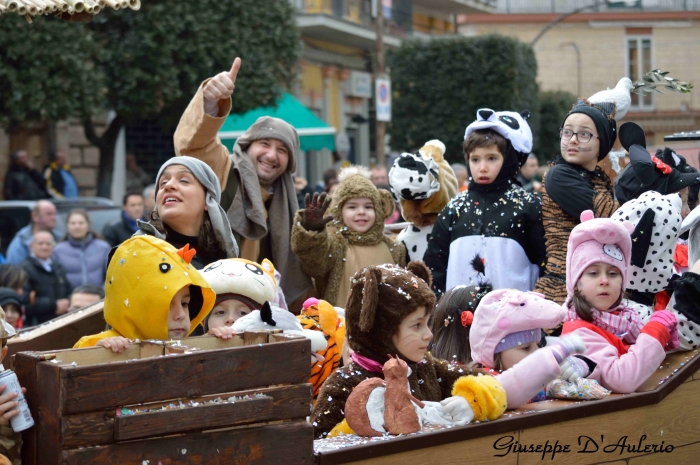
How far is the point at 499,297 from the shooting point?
387 centimetres

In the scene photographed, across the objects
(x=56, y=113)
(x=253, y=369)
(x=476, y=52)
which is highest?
(x=476, y=52)

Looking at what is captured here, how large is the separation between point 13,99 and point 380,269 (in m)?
12.9

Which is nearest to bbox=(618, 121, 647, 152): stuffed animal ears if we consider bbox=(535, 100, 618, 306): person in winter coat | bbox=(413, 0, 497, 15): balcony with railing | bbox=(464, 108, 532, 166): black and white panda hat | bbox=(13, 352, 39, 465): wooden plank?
bbox=(535, 100, 618, 306): person in winter coat

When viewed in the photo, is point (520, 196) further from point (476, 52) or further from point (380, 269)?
point (476, 52)

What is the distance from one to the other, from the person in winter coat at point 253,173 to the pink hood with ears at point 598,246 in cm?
181

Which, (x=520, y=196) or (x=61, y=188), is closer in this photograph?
(x=520, y=196)

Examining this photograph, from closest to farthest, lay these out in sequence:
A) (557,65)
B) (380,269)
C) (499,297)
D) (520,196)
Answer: (380,269)
(499,297)
(520,196)
(557,65)

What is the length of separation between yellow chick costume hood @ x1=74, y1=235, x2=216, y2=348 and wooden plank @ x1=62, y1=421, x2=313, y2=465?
0.67 meters

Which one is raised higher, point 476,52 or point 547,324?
point 476,52

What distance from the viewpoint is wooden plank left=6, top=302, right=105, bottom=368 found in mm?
5305

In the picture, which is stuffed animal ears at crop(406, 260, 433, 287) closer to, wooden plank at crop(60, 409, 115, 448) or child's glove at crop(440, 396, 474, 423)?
child's glove at crop(440, 396, 474, 423)

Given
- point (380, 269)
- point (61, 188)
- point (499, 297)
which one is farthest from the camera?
point (61, 188)

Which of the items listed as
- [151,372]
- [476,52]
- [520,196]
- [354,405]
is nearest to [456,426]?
[354,405]

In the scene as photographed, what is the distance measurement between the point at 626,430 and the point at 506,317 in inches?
22.9
